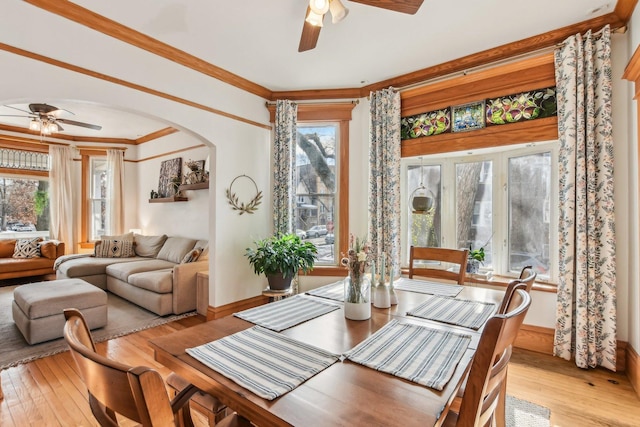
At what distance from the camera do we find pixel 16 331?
10.7 ft

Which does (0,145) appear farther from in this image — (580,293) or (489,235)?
(580,293)

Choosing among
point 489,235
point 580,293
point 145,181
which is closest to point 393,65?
point 489,235

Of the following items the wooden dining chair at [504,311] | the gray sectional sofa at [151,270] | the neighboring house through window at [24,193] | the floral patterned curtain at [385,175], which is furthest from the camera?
the neighboring house through window at [24,193]

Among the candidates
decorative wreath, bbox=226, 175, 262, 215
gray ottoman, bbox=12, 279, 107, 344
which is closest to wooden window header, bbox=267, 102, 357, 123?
decorative wreath, bbox=226, 175, 262, 215

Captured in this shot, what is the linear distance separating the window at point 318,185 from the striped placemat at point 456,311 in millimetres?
2201

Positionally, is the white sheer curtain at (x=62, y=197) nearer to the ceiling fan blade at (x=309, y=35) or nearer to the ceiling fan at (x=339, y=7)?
the ceiling fan blade at (x=309, y=35)

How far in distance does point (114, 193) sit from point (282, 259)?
16.4 ft

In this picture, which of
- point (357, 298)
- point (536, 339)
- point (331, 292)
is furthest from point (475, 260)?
point (357, 298)

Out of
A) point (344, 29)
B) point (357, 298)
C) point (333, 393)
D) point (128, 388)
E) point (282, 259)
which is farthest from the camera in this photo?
point (282, 259)

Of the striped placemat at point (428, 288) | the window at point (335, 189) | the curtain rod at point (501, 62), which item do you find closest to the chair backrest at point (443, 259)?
the striped placemat at point (428, 288)

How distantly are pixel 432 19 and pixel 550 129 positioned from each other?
1424 millimetres

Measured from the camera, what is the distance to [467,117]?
125 inches

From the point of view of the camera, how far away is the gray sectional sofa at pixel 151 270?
3771 millimetres

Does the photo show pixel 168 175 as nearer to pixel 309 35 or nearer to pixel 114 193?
pixel 114 193
